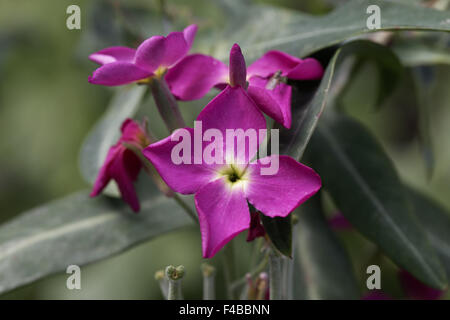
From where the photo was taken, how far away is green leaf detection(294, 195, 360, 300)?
746mm

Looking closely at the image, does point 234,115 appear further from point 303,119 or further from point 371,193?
point 371,193

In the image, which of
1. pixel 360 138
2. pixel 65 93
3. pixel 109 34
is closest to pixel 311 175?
pixel 360 138

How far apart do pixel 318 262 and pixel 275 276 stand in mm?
260

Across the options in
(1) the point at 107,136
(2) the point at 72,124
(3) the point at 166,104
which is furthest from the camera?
(2) the point at 72,124

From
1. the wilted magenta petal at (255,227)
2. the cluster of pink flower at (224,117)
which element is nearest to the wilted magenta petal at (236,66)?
the cluster of pink flower at (224,117)

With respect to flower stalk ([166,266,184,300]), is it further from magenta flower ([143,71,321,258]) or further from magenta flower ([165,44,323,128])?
magenta flower ([165,44,323,128])

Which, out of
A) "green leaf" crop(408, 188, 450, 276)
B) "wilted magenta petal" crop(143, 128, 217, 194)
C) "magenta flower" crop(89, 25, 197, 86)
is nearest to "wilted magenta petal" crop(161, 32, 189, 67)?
"magenta flower" crop(89, 25, 197, 86)

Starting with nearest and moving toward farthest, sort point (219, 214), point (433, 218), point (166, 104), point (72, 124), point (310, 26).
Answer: point (219, 214)
point (166, 104)
point (310, 26)
point (433, 218)
point (72, 124)

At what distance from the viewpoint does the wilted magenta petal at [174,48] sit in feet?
1.75

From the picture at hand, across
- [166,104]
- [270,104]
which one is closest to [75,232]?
[166,104]

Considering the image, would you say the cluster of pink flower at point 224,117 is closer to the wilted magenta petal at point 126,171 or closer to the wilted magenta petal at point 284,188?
the wilted magenta petal at point 284,188

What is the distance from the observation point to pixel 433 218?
3.07 feet
